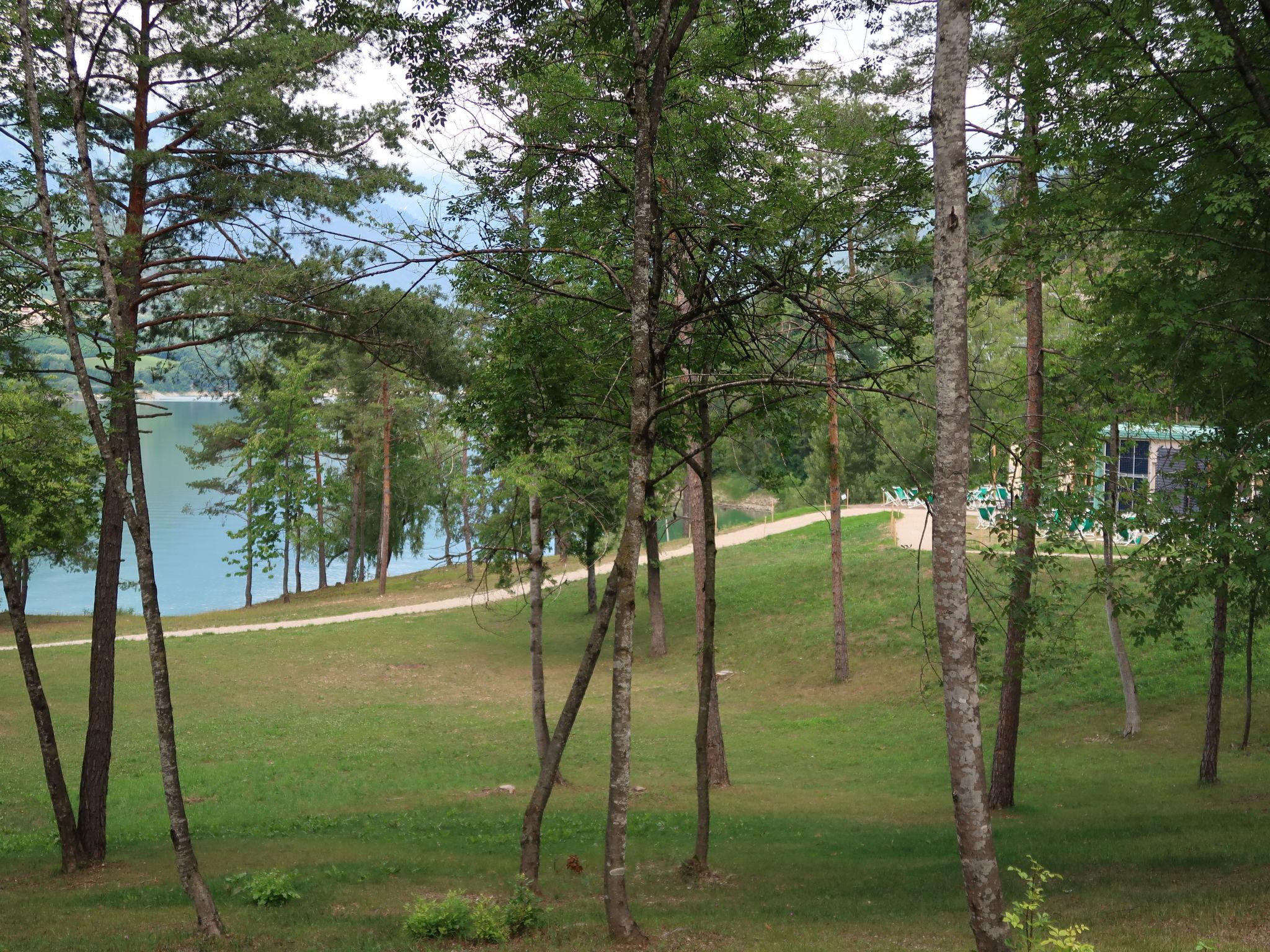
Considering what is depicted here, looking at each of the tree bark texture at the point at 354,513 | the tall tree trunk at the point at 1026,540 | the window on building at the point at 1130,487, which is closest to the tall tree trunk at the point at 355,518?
the tree bark texture at the point at 354,513

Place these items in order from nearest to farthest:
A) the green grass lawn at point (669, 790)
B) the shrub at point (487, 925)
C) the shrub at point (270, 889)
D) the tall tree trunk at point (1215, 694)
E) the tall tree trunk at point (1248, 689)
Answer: the shrub at point (487, 925), the green grass lawn at point (669, 790), the shrub at point (270, 889), the tall tree trunk at point (1215, 694), the tall tree trunk at point (1248, 689)

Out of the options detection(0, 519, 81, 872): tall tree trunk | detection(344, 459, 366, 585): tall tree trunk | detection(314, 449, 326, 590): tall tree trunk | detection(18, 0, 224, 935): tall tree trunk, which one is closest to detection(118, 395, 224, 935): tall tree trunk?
detection(18, 0, 224, 935): tall tree trunk

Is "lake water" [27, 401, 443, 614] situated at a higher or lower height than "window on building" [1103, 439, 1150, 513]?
lower

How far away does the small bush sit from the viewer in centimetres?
760

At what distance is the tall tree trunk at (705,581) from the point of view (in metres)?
10.2

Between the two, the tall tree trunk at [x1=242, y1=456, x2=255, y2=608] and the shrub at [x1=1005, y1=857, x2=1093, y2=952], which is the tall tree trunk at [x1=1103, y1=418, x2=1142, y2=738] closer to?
the shrub at [x1=1005, y1=857, x2=1093, y2=952]

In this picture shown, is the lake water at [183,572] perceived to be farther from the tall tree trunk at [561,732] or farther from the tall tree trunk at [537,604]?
the tall tree trunk at [561,732]

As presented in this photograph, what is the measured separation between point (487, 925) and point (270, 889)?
269 centimetres

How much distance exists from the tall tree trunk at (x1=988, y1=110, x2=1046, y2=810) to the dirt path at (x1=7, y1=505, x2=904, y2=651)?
46.9 feet

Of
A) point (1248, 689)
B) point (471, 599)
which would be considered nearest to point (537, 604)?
point (1248, 689)

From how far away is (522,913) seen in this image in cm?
783

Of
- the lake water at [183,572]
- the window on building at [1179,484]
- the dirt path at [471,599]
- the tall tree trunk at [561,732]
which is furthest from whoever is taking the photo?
the lake water at [183,572]

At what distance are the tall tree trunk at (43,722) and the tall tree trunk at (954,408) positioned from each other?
8541mm

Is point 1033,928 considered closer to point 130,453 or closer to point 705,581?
point 705,581
